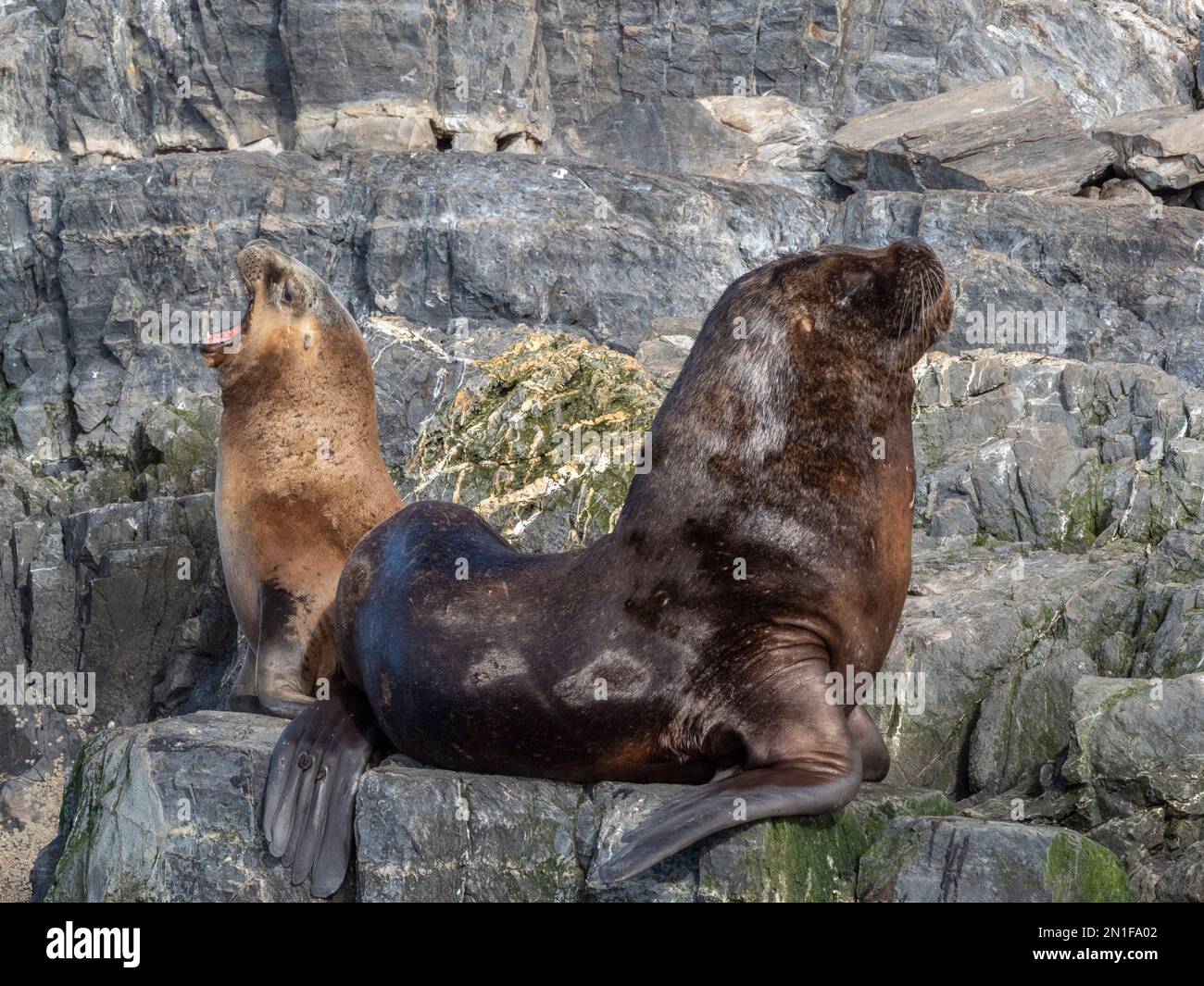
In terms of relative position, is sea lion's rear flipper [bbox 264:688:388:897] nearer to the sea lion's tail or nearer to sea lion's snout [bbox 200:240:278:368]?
the sea lion's tail

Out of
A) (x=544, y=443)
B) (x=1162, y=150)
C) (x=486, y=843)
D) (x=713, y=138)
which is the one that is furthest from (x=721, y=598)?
(x=713, y=138)

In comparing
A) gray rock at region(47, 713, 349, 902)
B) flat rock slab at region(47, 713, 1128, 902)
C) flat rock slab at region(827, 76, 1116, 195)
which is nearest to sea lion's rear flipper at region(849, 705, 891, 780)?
flat rock slab at region(47, 713, 1128, 902)

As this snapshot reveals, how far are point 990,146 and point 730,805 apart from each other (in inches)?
838

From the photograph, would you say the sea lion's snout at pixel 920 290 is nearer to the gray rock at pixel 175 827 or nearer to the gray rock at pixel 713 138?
the gray rock at pixel 175 827

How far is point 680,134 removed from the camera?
1097 inches

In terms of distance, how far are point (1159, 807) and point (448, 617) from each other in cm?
284

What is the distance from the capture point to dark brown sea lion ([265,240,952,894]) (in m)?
4.41

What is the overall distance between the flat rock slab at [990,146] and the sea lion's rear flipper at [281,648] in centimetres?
1850

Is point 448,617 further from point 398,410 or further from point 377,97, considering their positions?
point 377,97

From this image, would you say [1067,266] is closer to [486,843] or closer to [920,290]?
[920,290]

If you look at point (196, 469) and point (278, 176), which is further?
point (278, 176)

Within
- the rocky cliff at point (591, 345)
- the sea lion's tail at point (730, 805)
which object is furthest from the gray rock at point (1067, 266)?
the sea lion's tail at point (730, 805)

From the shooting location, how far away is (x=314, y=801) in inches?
183

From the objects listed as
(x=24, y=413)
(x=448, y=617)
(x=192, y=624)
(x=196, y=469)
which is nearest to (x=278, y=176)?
(x=24, y=413)
